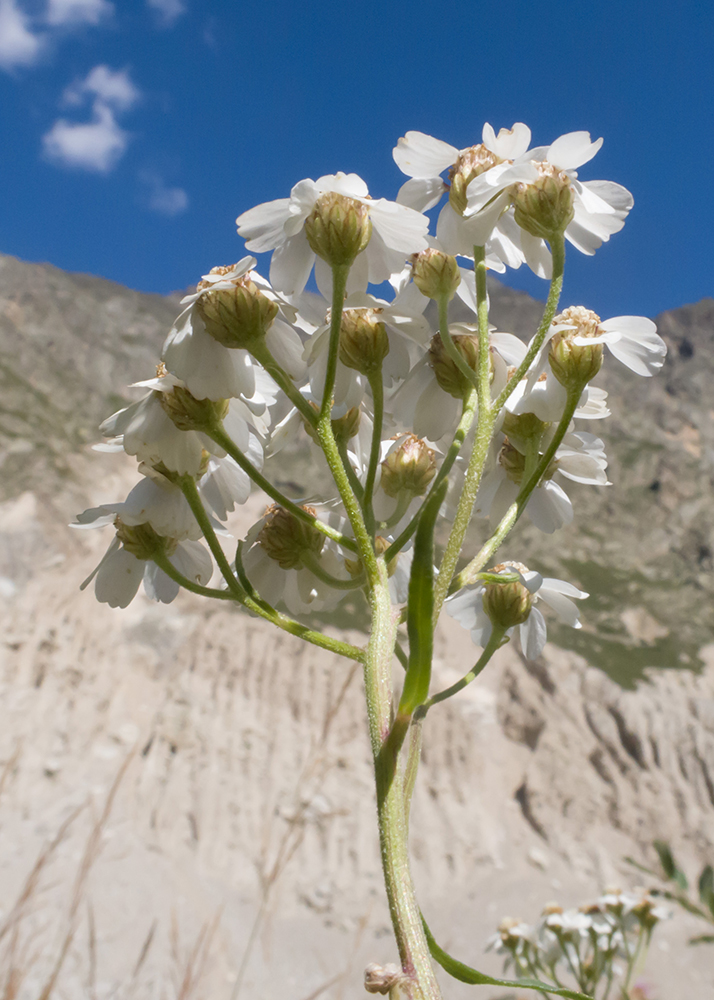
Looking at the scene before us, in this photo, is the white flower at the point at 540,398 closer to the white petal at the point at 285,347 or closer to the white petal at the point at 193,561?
the white petal at the point at 285,347

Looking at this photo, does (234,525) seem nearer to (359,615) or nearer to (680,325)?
(359,615)

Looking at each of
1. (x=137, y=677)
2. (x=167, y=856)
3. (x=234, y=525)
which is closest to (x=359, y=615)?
(x=234, y=525)

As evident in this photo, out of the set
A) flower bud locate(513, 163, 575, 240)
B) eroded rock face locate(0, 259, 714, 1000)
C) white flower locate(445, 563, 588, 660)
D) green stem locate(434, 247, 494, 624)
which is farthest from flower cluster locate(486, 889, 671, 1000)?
eroded rock face locate(0, 259, 714, 1000)

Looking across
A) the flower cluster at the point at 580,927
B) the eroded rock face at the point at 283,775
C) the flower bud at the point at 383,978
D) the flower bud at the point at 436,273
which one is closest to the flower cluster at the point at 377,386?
the flower bud at the point at 436,273

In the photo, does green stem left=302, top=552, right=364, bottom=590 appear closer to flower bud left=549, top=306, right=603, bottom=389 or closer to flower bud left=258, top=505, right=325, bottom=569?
flower bud left=258, top=505, right=325, bottom=569

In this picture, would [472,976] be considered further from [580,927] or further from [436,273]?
[580,927]

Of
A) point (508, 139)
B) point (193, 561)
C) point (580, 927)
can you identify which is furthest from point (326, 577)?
point (580, 927)
